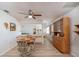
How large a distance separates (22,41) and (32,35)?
447mm

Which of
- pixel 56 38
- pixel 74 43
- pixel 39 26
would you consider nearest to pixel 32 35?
pixel 39 26

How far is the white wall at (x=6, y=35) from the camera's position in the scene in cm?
429

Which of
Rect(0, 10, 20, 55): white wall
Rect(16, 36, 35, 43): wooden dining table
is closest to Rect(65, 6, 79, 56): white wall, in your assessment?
Rect(16, 36, 35, 43): wooden dining table

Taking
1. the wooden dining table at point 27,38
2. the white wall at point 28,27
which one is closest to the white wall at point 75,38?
the white wall at point 28,27

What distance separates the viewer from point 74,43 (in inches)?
192

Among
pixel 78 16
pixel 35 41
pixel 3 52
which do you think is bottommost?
pixel 3 52

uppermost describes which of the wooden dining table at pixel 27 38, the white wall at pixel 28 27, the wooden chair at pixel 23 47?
the white wall at pixel 28 27

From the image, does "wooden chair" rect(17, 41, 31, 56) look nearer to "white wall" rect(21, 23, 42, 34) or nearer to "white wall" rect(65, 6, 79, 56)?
"white wall" rect(21, 23, 42, 34)

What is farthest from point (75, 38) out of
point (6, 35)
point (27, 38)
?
point (6, 35)

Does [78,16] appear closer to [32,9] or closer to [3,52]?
[32,9]

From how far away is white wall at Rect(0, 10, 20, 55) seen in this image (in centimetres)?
429

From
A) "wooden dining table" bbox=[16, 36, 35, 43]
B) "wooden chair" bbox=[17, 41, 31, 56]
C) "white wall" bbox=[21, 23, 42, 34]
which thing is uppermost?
"white wall" bbox=[21, 23, 42, 34]

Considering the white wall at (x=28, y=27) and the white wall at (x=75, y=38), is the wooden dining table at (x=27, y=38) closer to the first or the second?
the white wall at (x=28, y=27)

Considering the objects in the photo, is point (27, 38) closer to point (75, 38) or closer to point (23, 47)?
point (23, 47)
